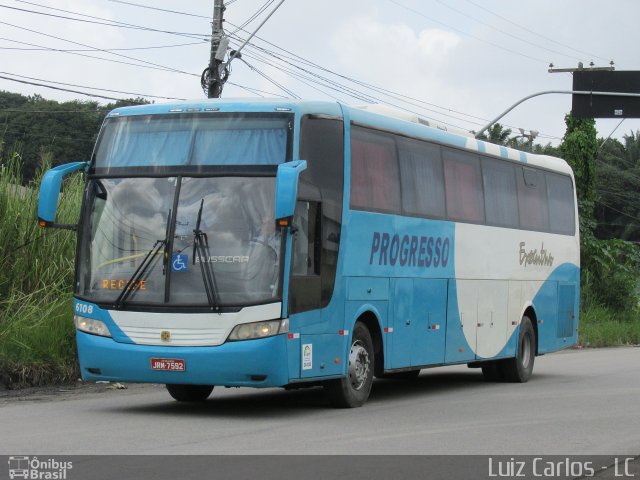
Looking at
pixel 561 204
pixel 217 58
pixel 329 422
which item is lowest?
pixel 329 422

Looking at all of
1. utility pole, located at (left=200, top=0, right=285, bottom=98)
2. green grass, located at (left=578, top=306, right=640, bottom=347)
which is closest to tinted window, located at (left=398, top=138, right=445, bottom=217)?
utility pole, located at (left=200, top=0, right=285, bottom=98)

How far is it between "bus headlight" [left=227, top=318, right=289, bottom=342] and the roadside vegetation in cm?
440

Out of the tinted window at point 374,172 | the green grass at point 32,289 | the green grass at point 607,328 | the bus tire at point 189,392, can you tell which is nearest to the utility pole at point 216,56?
the green grass at point 32,289

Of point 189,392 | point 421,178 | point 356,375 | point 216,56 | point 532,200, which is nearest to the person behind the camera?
point 356,375

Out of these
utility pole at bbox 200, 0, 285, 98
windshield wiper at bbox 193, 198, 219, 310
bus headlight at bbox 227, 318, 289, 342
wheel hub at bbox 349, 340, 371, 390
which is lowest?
wheel hub at bbox 349, 340, 371, 390

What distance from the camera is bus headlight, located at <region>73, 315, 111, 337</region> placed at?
13.2 metres

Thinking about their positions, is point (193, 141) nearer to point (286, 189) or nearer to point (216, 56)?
point (286, 189)

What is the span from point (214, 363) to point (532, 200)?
9224mm

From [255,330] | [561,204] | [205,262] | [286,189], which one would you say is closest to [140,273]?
[205,262]

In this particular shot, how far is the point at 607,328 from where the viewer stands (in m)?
34.7

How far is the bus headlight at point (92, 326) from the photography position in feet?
43.4

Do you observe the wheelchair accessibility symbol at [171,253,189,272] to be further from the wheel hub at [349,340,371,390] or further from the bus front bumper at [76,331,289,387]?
the wheel hub at [349,340,371,390]
